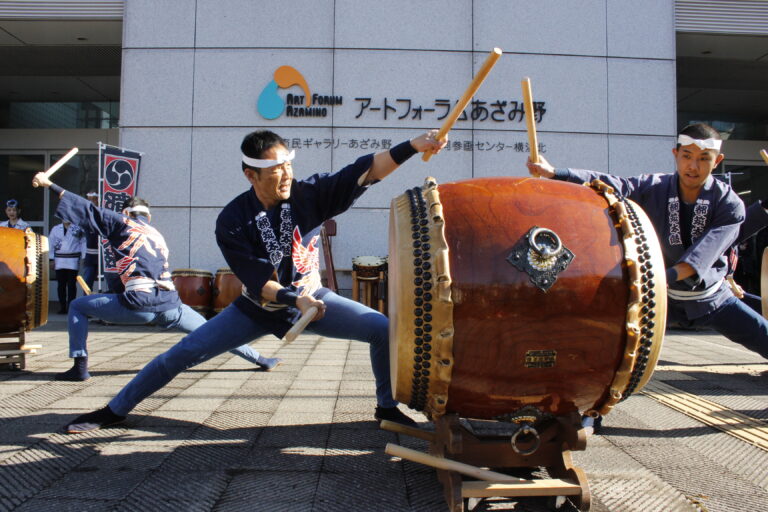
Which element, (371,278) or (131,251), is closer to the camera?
(131,251)

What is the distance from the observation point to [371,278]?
663 cm

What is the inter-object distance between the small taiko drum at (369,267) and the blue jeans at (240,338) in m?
4.06

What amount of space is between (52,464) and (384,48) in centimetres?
652

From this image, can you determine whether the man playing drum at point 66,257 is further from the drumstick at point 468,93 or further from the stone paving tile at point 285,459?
the drumstick at point 468,93

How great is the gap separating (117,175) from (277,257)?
5429mm

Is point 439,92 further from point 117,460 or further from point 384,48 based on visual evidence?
point 117,460

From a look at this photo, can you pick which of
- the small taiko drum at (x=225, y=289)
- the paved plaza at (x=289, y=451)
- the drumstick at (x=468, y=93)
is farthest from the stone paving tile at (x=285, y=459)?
the small taiko drum at (x=225, y=289)

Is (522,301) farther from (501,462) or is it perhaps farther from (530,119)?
(530,119)

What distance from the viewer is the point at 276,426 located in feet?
8.74

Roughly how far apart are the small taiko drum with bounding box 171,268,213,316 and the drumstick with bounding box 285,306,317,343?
16.7 feet

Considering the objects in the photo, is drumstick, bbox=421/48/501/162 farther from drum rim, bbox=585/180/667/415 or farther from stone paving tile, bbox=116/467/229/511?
stone paving tile, bbox=116/467/229/511

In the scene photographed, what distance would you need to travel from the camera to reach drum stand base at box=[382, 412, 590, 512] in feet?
5.67

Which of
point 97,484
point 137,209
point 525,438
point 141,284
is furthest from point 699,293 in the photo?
point 137,209

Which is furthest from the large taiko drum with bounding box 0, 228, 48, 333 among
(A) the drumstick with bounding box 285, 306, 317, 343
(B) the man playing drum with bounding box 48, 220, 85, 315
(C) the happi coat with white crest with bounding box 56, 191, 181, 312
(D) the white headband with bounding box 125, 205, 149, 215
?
(B) the man playing drum with bounding box 48, 220, 85, 315
